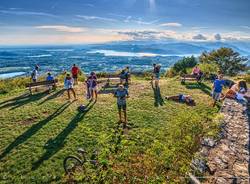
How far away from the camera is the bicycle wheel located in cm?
855

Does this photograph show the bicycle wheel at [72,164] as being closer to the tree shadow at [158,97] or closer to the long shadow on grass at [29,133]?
the long shadow on grass at [29,133]

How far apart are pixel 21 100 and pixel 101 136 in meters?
13.0

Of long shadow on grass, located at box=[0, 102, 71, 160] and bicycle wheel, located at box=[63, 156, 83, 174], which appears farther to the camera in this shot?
long shadow on grass, located at box=[0, 102, 71, 160]

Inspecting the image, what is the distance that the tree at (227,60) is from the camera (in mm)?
62972

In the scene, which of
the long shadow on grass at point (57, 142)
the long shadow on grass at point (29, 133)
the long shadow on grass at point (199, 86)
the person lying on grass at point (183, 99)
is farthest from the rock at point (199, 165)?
A: the long shadow on grass at point (199, 86)

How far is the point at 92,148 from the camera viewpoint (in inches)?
414

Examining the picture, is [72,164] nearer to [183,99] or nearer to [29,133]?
[29,133]

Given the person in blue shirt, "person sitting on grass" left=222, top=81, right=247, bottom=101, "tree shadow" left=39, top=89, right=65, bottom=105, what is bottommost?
"tree shadow" left=39, top=89, right=65, bottom=105

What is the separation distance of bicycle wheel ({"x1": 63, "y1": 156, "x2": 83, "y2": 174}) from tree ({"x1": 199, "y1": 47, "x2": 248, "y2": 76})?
59562 millimetres

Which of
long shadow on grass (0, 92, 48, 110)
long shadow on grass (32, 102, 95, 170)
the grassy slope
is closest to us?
the grassy slope

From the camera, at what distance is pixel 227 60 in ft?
211

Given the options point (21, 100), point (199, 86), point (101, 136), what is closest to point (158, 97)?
point (199, 86)

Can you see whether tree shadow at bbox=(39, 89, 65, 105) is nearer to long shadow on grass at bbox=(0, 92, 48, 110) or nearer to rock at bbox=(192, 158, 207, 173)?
long shadow on grass at bbox=(0, 92, 48, 110)

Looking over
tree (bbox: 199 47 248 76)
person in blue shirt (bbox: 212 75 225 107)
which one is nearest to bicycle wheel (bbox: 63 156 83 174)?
person in blue shirt (bbox: 212 75 225 107)
